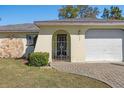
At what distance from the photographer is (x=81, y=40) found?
66.3ft

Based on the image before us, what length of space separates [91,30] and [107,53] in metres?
2.50

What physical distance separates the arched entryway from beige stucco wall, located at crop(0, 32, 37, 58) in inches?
165

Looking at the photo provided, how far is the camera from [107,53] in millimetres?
20781

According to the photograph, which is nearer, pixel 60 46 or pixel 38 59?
pixel 38 59

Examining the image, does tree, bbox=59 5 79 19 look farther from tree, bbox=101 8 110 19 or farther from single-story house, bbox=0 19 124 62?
single-story house, bbox=0 19 124 62

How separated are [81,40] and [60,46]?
2.49 m

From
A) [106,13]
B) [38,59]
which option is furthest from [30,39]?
[106,13]

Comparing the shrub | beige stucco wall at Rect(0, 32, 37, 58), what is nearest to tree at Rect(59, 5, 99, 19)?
beige stucco wall at Rect(0, 32, 37, 58)

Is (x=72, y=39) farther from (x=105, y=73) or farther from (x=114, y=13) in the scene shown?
(x=114, y=13)

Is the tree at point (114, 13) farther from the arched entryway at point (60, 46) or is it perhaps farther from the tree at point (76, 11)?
the arched entryway at point (60, 46)

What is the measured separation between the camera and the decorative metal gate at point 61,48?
2176 centimetres

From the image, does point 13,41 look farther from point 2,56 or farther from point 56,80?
point 56,80

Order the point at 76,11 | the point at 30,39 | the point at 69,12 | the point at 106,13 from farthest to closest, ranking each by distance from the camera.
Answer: the point at 106,13 < the point at 76,11 < the point at 69,12 < the point at 30,39
